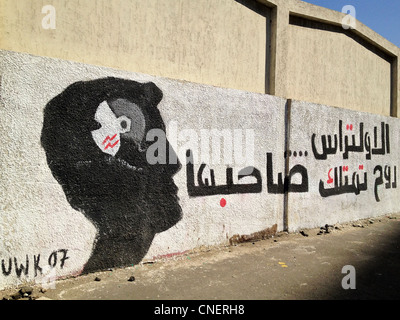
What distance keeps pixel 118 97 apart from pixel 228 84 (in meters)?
1.73

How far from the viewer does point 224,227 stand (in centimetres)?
405

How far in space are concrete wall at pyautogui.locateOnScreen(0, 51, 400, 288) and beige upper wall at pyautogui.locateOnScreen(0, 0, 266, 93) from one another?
303 millimetres

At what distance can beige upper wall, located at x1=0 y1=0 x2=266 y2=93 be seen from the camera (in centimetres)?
298

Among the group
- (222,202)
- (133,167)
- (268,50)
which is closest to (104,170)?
(133,167)

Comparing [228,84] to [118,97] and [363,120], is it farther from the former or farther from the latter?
[363,120]

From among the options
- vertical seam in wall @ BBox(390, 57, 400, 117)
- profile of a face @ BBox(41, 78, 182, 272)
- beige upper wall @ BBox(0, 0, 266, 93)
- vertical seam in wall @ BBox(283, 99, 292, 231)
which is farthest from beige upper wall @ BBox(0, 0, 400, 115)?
vertical seam in wall @ BBox(390, 57, 400, 117)

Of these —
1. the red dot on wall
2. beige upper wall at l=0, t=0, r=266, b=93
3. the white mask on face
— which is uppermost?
beige upper wall at l=0, t=0, r=266, b=93

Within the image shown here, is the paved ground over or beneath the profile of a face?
beneath

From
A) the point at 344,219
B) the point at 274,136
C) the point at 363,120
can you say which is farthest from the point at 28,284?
the point at 363,120

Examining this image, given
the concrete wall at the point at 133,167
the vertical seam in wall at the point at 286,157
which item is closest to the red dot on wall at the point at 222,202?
the concrete wall at the point at 133,167

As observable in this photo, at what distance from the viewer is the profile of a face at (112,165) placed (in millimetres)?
2936

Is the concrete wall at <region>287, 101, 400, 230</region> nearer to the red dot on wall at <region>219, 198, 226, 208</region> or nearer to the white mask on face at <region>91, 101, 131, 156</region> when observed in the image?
the red dot on wall at <region>219, 198, 226, 208</region>
